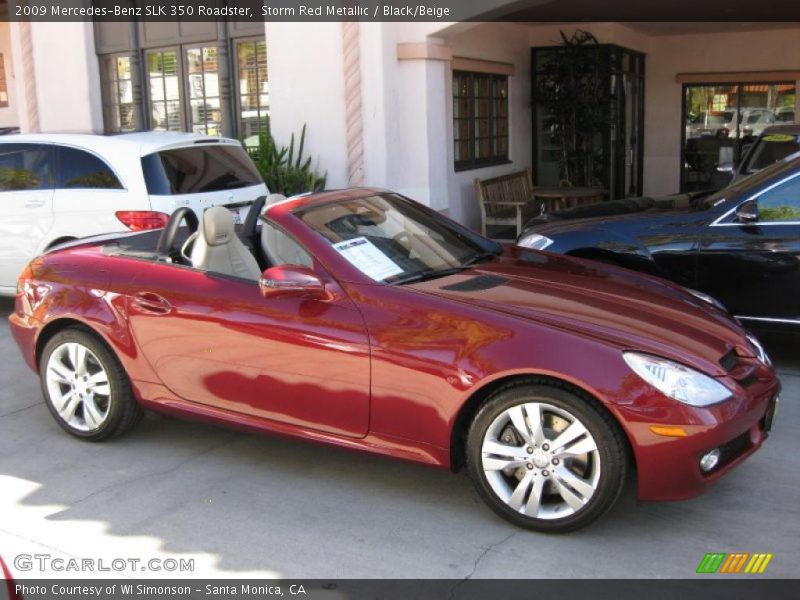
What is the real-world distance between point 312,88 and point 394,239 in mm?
6515

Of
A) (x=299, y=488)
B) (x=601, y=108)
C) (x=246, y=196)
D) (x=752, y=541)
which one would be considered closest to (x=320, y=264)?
(x=299, y=488)

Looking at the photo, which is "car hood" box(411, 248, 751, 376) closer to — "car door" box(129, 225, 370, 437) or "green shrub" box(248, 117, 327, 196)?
"car door" box(129, 225, 370, 437)

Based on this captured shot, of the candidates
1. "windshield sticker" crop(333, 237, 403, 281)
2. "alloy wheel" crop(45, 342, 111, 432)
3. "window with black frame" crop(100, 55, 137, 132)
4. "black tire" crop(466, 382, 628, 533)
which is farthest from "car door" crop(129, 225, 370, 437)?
"window with black frame" crop(100, 55, 137, 132)

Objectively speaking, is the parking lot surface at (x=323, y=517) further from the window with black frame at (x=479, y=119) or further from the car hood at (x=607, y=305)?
the window with black frame at (x=479, y=119)

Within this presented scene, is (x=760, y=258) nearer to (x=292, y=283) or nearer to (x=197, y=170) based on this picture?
(x=292, y=283)

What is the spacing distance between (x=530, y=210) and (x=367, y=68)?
3.10 metres

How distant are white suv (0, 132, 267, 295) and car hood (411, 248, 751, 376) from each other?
3.54m

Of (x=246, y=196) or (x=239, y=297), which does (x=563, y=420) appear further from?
(x=246, y=196)

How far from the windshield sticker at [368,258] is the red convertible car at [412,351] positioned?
0.4 inches

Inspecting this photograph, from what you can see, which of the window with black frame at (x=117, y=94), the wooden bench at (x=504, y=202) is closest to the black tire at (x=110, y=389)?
the wooden bench at (x=504, y=202)

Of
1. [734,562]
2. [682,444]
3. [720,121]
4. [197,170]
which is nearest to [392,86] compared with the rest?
[197,170]

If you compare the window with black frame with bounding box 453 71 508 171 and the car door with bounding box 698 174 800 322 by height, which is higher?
the window with black frame with bounding box 453 71 508 171

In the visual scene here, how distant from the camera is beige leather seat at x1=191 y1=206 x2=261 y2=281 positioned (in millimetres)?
4859

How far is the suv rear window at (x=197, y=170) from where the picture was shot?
24.2ft
